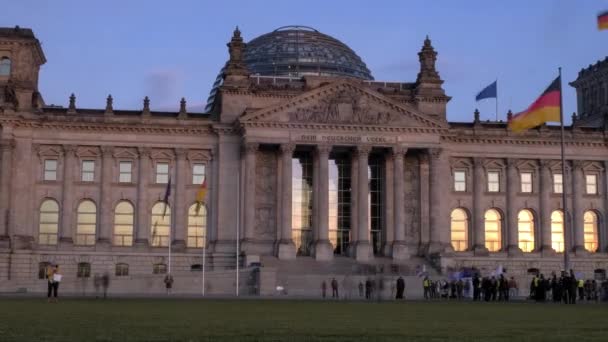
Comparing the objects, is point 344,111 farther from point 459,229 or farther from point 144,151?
point 144,151

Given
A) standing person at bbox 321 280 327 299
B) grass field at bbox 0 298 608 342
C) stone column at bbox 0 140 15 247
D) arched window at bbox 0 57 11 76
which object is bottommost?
standing person at bbox 321 280 327 299

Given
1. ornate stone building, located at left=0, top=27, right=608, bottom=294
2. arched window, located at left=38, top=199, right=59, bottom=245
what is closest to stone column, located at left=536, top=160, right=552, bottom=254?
ornate stone building, located at left=0, top=27, right=608, bottom=294

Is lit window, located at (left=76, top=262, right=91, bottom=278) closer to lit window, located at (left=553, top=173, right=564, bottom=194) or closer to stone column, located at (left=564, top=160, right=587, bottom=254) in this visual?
lit window, located at (left=553, top=173, right=564, bottom=194)

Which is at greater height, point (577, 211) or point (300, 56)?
point (300, 56)

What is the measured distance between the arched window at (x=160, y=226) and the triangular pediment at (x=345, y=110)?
12.0 m

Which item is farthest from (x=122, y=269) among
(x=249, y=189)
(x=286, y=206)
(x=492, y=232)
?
(x=492, y=232)

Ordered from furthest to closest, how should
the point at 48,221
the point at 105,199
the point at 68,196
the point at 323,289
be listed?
the point at 105,199 → the point at 48,221 → the point at 68,196 → the point at 323,289

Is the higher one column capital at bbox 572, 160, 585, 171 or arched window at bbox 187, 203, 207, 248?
column capital at bbox 572, 160, 585, 171

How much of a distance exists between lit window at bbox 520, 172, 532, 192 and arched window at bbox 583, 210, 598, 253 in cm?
627

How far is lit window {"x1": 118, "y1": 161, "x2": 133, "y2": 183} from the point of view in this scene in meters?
84.6

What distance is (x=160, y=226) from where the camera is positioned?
3334 inches

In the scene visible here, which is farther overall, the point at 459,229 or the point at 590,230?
the point at 590,230

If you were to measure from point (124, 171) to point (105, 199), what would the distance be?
10.3ft

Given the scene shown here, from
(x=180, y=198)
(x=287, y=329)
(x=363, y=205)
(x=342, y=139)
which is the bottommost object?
(x=287, y=329)
